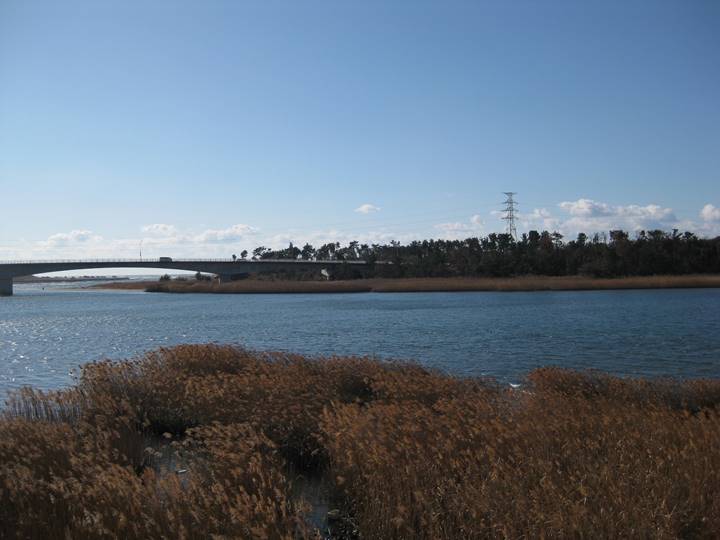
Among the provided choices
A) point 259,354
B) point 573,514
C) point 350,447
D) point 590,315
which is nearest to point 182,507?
point 350,447

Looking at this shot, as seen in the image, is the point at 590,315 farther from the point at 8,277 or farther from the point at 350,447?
the point at 8,277

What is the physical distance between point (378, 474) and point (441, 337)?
2854cm

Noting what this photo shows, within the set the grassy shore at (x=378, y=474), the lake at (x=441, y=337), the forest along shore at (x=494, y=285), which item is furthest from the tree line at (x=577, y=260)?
the grassy shore at (x=378, y=474)

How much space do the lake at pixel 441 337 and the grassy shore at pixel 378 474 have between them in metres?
10.3

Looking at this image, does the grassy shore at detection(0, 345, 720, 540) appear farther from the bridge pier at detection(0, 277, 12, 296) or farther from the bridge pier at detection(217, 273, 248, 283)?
the bridge pier at detection(217, 273, 248, 283)

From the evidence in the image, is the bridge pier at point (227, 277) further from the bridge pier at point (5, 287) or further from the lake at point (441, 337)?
the lake at point (441, 337)

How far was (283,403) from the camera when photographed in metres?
12.1

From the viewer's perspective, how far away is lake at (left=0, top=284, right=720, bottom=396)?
995 inches

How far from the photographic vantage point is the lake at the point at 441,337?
25.3 m

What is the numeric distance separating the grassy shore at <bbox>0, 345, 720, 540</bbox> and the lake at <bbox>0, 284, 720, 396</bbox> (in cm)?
1034

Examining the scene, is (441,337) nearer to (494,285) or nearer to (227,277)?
(494,285)

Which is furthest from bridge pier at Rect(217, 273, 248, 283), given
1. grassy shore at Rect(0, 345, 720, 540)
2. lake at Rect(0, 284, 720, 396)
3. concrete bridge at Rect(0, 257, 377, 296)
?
grassy shore at Rect(0, 345, 720, 540)

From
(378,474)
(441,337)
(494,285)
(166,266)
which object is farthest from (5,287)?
(378,474)

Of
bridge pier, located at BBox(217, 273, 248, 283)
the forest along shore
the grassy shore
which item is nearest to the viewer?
the grassy shore
